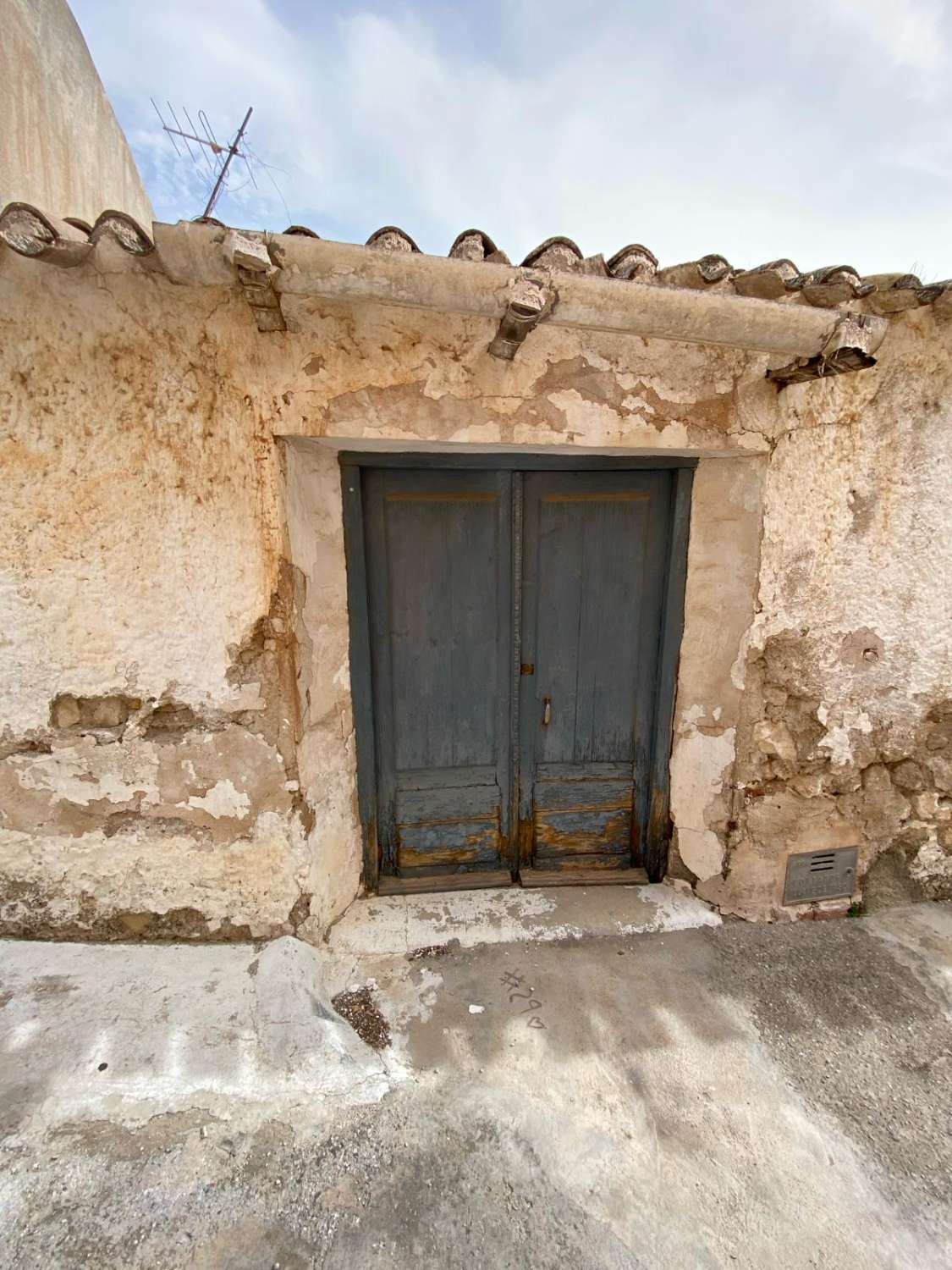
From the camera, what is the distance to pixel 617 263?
1.78 meters

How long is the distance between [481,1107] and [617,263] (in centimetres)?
270

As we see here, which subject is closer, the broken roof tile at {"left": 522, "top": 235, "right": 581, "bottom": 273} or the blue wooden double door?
the broken roof tile at {"left": 522, "top": 235, "right": 581, "bottom": 273}

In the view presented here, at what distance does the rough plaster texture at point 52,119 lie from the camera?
2.38m

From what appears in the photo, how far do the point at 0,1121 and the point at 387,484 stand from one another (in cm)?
225

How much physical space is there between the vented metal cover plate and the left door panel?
4.25ft

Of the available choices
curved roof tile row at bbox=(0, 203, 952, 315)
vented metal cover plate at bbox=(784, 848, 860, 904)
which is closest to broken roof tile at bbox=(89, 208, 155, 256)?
curved roof tile row at bbox=(0, 203, 952, 315)

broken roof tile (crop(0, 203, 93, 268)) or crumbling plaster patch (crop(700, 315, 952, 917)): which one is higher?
broken roof tile (crop(0, 203, 93, 268))

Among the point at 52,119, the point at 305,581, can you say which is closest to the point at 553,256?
the point at 305,581

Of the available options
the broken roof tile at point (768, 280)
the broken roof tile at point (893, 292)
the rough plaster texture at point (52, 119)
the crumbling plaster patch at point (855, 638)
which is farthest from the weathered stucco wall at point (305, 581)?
the rough plaster texture at point (52, 119)

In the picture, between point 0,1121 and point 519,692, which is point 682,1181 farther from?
point 0,1121

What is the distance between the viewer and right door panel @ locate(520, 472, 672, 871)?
2.32m

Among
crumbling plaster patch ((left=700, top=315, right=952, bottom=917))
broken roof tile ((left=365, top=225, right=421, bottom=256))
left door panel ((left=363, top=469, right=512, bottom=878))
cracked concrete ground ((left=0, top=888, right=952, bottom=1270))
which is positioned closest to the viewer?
cracked concrete ground ((left=0, top=888, right=952, bottom=1270))

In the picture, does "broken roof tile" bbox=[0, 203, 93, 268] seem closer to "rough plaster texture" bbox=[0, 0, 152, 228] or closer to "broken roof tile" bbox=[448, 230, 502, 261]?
"broken roof tile" bbox=[448, 230, 502, 261]

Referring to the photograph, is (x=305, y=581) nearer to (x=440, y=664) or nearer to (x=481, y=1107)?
(x=440, y=664)
